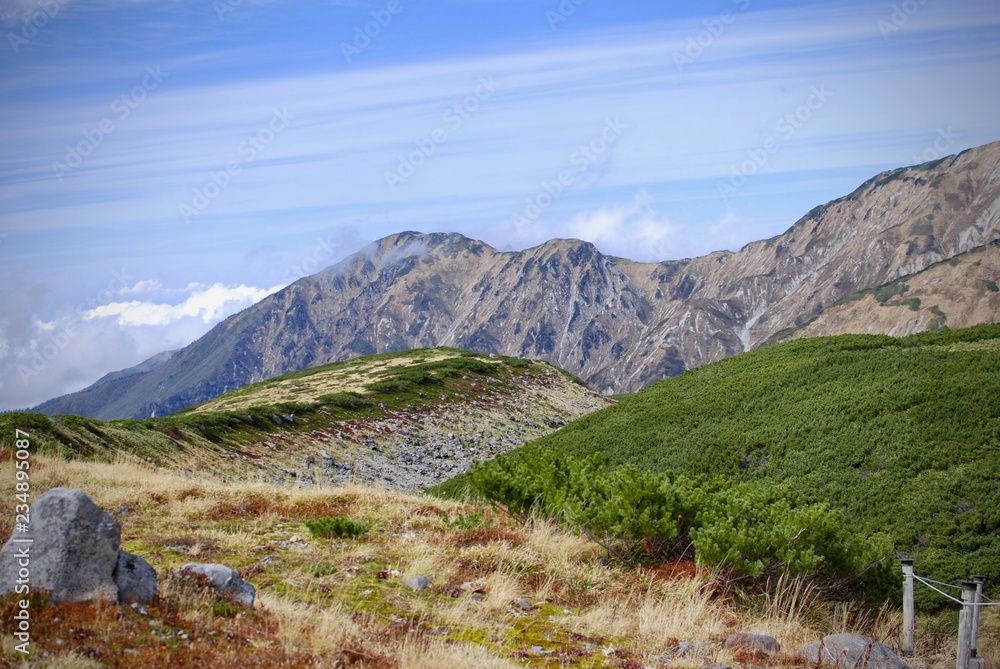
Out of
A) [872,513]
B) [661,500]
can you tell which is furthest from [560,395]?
[661,500]

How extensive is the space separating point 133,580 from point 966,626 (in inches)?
431

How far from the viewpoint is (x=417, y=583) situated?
1012 cm

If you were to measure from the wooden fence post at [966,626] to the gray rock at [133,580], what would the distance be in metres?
10.5

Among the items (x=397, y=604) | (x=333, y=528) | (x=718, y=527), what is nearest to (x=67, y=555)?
(x=397, y=604)

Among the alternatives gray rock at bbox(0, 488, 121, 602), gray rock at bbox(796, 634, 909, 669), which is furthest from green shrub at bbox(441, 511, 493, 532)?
gray rock at bbox(0, 488, 121, 602)

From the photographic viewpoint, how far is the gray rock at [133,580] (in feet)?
25.0

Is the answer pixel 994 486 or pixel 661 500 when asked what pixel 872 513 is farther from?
pixel 661 500

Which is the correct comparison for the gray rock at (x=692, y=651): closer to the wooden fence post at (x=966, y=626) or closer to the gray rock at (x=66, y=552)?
the wooden fence post at (x=966, y=626)

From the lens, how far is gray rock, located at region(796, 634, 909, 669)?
28.9ft

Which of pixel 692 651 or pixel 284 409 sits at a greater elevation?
pixel 284 409

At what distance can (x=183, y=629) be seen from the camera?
727 cm

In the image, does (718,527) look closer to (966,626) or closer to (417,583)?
(966,626)

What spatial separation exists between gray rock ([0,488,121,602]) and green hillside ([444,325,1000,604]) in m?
11.9

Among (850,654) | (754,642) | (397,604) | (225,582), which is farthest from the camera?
(397,604)
